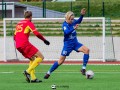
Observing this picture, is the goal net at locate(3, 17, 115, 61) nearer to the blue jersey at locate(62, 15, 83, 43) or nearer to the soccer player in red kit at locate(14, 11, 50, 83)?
the blue jersey at locate(62, 15, 83, 43)

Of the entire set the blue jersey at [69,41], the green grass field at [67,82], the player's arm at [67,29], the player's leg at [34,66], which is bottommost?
the green grass field at [67,82]

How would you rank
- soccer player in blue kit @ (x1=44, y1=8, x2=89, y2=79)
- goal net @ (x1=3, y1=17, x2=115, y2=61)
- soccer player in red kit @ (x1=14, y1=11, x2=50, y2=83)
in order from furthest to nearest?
1. goal net @ (x1=3, y1=17, x2=115, y2=61)
2. soccer player in blue kit @ (x1=44, y1=8, x2=89, y2=79)
3. soccer player in red kit @ (x1=14, y1=11, x2=50, y2=83)

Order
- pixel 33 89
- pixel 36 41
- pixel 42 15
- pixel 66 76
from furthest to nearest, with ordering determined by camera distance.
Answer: pixel 42 15 → pixel 36 41 → pixel 66 76 → pixel 33 89

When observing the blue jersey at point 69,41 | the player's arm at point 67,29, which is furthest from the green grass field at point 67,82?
the player's arm at point 67,29

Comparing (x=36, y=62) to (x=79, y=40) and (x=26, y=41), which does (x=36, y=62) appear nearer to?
(x=26, y=41)

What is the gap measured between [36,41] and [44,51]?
87cm

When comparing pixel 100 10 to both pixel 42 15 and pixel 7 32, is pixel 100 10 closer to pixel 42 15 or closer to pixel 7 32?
pixel 42 15

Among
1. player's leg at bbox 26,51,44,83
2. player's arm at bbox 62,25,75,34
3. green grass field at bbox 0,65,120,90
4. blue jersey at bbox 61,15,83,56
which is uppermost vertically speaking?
player's arm at bbox 62,25,75,34

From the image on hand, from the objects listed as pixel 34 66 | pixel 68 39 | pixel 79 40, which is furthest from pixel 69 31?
pixel 79 40

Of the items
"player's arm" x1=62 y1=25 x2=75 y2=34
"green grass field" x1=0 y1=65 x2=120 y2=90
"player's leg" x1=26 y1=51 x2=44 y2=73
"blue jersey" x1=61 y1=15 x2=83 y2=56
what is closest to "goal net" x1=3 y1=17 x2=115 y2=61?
"green grass field" x1=0 y1=65 x2=120 y2=90

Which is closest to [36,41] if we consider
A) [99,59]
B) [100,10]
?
[99,59]

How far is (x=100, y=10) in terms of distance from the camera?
47781mm

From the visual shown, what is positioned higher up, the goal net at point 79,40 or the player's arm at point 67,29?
the player's arm at point 67,29

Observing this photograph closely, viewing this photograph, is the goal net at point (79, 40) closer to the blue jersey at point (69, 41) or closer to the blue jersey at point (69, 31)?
the blue jersey at point (69, 41)
